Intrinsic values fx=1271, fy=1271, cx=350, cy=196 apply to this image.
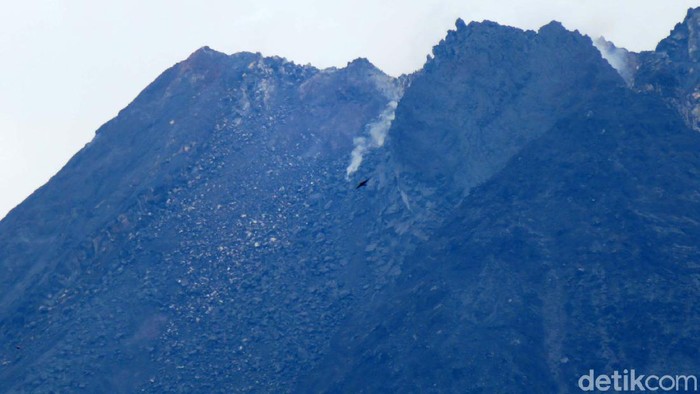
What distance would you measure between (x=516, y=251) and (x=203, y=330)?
3321 centimetres

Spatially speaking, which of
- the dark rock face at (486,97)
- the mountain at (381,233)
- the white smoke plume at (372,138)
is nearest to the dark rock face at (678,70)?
the mountain at (381,233)

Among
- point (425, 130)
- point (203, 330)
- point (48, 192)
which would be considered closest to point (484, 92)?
point (425, 130)

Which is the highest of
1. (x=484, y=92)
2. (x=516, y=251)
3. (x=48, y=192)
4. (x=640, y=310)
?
(x=48, y=192)

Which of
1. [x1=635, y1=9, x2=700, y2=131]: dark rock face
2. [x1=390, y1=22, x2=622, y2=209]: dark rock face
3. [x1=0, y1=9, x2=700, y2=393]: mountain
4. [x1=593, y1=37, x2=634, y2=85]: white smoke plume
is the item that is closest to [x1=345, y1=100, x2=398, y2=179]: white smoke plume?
[x1=0, y1=9, x2=700, y2=393]: mountain

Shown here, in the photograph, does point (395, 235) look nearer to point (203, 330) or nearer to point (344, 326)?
point (344, 326)

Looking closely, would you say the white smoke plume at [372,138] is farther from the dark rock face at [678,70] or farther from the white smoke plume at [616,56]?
the dark rock face at [678,70]

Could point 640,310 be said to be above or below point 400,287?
Result: below

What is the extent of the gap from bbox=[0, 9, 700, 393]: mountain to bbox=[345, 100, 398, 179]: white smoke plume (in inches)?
15.8

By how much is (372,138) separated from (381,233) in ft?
70.8

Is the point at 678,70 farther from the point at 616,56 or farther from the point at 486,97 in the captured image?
the point at 486,97

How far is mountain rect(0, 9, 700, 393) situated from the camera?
11588 cm

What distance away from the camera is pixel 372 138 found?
15825cm

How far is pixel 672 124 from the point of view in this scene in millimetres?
133375

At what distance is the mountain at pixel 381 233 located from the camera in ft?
380
